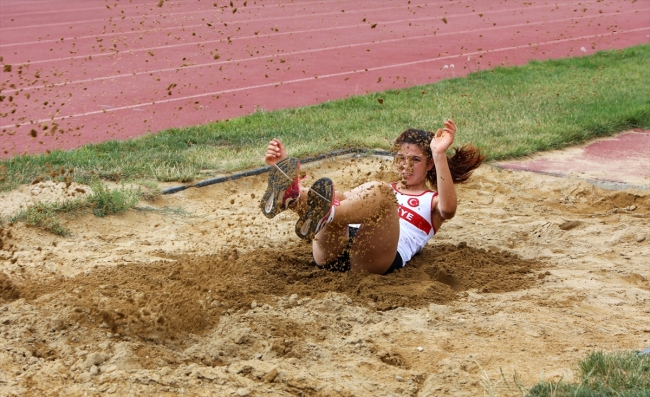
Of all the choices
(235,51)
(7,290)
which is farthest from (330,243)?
(235,51)

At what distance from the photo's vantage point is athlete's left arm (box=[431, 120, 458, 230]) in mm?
4508

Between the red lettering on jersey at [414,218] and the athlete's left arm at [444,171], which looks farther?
the red lettering on jersey at [414,218]

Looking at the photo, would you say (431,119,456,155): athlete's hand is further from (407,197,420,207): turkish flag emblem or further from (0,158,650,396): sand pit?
(0,158,650,396): sand pit

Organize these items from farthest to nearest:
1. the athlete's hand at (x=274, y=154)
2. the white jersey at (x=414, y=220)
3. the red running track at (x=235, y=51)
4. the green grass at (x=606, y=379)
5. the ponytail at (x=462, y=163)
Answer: the red running track at (x=235, y=51)
the ponytail at (x=462, y=163)
the white jersey at (x=414, y=220)
the athlete's hand at (x=274, y=154)
the green grass at (x=606, y=379)

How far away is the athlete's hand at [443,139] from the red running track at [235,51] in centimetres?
360

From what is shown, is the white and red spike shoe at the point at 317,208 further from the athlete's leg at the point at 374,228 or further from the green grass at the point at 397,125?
the green grass at the point at 397,125

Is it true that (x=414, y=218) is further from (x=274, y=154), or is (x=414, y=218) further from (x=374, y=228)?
(x=274, y=154)

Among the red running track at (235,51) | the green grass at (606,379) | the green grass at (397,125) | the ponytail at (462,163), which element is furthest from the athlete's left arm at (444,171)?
the red running track at (235,51)

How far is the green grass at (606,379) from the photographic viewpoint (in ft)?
9.99

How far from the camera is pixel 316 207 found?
4.10m

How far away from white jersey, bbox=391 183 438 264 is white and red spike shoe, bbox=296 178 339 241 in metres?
0.76

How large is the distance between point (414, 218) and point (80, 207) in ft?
7.36

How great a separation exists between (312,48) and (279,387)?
1070 centimetres

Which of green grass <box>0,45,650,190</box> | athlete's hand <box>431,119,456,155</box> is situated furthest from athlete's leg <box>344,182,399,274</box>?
green grass <box>0,45,650,190</box>
